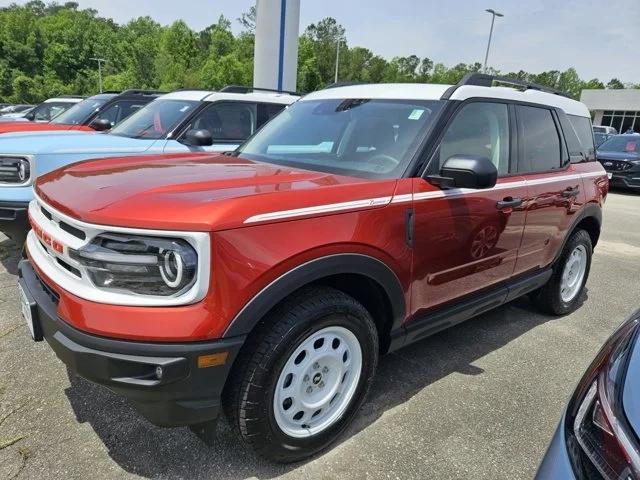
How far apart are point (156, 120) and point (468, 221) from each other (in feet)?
15.5

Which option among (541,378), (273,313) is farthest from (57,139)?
(541,378)

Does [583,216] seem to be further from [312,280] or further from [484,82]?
[312,280]

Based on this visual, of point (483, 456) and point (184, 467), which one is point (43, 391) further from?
point (483, 456)

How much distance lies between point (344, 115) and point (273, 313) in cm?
164

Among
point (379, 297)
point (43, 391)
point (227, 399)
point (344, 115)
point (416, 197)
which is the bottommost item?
point (43, 391)

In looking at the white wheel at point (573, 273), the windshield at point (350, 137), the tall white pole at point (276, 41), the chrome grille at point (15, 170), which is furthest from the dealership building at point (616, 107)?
the chrome grille at point (15, 170)

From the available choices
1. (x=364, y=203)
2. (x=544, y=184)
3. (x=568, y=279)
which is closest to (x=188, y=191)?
(x=364, y=203)

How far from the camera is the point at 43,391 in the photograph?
2863 millimetres

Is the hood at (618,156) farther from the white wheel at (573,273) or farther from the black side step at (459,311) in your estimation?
the black side step at (459,311)

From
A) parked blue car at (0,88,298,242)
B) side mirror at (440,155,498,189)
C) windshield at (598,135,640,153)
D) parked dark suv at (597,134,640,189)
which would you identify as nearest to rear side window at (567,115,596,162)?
side mirror at (440,155,498,189)

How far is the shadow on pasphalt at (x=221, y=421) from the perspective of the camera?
92.0 inches

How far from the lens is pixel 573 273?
4.64 meters

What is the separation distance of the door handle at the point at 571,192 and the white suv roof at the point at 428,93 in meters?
0.71

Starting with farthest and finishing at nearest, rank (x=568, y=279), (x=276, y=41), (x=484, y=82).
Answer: (x=276, y=41), (x=568, y=279), (x=484, y=82)
